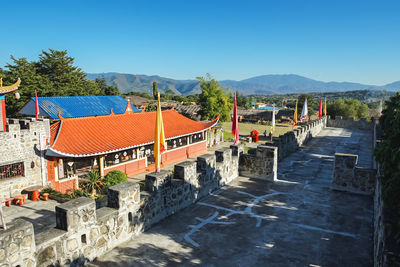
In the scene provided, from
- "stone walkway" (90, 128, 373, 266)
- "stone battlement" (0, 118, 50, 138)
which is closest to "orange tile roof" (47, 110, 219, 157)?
"stone battlement" (0, 118, 50, 138)

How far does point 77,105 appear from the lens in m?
27.2

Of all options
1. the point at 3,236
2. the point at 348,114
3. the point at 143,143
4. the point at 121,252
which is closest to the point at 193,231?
the point at 121,252

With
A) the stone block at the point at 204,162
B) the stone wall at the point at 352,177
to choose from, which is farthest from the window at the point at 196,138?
the stone wall at the point at 352,177

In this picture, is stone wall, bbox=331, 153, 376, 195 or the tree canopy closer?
stone wall, bbox=331, 153, 376, 195

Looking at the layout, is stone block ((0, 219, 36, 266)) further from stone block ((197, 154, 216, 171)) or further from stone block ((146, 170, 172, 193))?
stone block ((197, 154, 216, 171))

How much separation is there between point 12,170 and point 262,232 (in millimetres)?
13724

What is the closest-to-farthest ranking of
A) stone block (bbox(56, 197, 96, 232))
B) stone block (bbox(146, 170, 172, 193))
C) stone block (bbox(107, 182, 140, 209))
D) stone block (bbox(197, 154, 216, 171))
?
stone block (bbox(56, 197, 96, 232))
stone block (bbox(107, 182, 140, 209))
stone block (bbox(146, 170, 172, 193))
stone block (bbox(197, 154, 216, 171))

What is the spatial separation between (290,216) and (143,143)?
12935 mm

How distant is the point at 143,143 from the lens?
65.5ft

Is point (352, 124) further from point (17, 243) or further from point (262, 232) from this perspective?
point (17, 243)

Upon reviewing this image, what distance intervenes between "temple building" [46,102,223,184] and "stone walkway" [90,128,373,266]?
9381 mm

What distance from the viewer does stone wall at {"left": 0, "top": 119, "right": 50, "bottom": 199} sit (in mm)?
14477

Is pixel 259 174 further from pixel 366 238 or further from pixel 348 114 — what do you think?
pixel 348 114

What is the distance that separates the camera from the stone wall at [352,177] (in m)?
11.3
